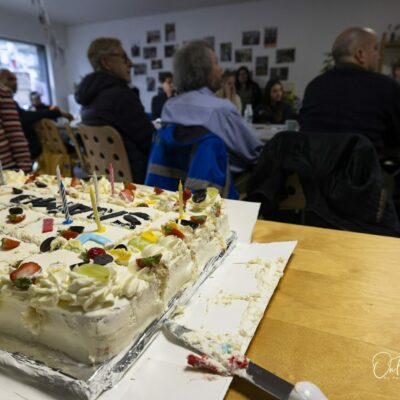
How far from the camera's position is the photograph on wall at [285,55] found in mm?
5750

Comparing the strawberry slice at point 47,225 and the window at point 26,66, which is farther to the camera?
the window at point 26,66

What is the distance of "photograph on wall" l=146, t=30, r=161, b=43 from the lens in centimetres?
672

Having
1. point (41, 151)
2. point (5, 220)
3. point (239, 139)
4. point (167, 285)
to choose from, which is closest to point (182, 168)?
point (239, 139)

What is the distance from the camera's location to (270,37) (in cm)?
584

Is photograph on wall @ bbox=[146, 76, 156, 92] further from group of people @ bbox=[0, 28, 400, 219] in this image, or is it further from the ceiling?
group of people @ bbox=[0, 28, 400, 219]

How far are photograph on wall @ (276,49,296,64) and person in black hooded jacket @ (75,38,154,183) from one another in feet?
13.8

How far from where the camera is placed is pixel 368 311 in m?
0.72

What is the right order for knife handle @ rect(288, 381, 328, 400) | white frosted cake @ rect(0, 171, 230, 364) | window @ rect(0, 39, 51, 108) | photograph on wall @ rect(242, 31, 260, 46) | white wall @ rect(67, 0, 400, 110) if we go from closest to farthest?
knife handle @ rect(288, 381, 328, 400) → white frosted cake @ rect(0, 171, 230, 364) → white wall @ rect(67, 0, 400, 110) → photograph on wall @ rect(242, 31, 260, 46) → window @ rect(0, 39, 51, 108)

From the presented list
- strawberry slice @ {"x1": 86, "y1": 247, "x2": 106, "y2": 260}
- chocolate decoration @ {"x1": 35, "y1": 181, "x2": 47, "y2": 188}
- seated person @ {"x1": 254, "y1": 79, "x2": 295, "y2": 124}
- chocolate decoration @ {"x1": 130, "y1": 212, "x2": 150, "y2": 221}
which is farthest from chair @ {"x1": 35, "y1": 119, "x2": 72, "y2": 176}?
strawberry slice @ {"x1": 86, "y1": 247, "x2": 106, "y2": 260}

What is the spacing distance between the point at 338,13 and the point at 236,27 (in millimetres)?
1639

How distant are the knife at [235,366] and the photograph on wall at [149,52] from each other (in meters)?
6.96

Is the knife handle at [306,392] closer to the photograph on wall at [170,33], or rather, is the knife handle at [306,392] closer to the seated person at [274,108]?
the seated person at [274,108]

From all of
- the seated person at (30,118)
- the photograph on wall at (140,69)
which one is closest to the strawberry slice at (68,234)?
the seated person at (30,118)

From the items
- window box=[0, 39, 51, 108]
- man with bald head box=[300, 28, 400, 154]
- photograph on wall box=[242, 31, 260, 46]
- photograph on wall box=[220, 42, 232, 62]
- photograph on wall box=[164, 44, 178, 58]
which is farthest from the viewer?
photograph on wall box=[164, 44, 178, 58]
